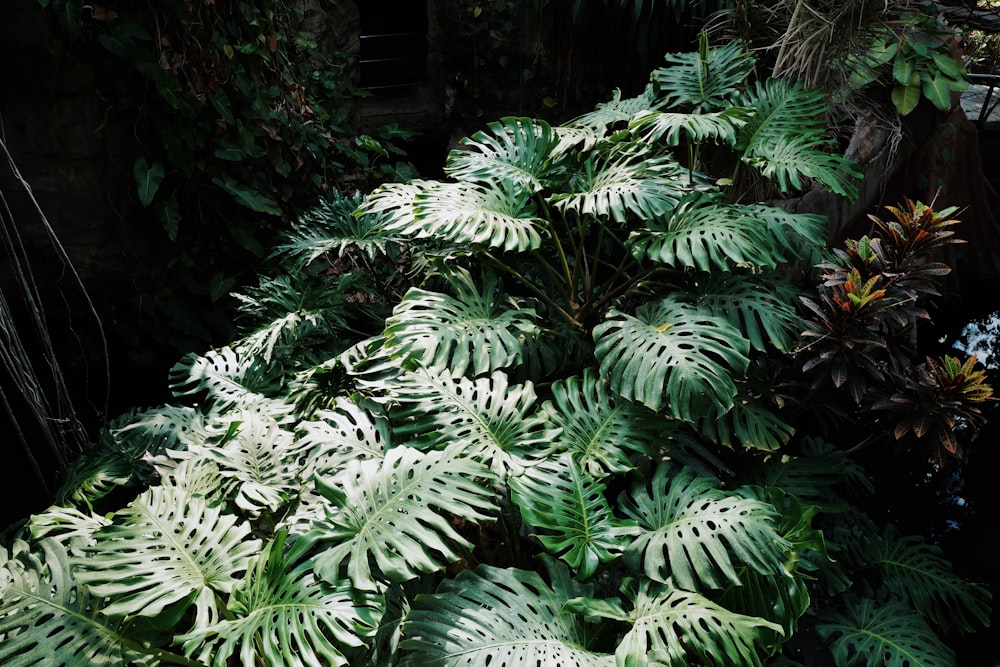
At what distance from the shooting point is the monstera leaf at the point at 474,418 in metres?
1.72

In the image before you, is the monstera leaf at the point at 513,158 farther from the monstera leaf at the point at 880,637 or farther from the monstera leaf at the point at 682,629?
the monstera leaf at the point at 880,637

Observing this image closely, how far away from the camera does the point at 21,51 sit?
111 inches

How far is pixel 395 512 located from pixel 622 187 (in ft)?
3.57

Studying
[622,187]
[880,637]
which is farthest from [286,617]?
[880,637]

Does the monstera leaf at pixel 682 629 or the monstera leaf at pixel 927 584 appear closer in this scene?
the monstera leaf at pixel 682 629

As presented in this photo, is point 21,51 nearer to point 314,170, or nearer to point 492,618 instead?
point 314,170

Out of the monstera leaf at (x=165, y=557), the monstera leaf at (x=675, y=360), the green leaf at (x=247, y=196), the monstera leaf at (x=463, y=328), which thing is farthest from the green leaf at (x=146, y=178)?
the monstera leaf at (x=675, y=360)

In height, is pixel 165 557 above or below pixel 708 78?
below

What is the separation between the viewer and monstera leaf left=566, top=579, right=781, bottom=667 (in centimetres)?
135

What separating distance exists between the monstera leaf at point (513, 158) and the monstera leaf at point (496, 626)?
116 cm

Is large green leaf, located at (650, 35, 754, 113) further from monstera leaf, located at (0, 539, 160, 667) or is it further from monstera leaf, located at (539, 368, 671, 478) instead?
monstera leaf, located at (0, 539, 160, 667)

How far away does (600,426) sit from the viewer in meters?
1.82

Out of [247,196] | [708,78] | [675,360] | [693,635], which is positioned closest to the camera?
[693,635]

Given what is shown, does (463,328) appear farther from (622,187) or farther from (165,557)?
(165,557)
